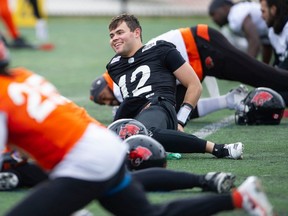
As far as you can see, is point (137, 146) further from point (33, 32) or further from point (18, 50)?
point (33, 32)

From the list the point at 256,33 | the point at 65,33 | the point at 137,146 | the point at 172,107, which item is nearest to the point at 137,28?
the point at 172,107

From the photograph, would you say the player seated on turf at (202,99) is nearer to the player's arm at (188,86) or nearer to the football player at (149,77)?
the football player at (149,77)

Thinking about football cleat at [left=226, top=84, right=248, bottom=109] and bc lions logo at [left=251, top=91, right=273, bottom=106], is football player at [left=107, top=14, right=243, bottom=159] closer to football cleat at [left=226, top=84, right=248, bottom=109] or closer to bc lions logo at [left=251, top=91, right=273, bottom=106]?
bc lions logo at [left=251, top=91, right=273, bottom=106]

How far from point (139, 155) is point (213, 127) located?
3078mm

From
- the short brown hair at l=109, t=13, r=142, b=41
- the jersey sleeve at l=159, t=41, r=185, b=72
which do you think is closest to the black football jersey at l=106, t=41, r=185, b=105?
the jersey sleeve at l=159, t=41, r=185, b=72

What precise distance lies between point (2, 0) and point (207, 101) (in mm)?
7077

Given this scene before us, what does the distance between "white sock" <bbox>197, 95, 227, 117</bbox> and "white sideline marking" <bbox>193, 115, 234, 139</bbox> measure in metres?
0.16

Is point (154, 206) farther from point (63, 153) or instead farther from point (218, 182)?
point (218, 182)

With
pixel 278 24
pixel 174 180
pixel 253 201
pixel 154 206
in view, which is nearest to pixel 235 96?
pixel 278 24

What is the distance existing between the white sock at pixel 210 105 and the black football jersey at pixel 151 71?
1.73 metres

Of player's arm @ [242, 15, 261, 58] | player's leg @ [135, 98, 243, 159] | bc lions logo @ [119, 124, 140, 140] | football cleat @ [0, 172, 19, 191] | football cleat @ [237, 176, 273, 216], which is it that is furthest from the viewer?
player's arm @ [242, 15, 261, 58]

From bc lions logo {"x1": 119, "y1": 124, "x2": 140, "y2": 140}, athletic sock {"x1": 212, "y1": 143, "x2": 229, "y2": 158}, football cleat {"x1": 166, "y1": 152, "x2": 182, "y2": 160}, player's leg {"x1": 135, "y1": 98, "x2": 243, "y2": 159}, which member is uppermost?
bc lions logo {"x1": 119, "y1": 124, "x2": 140, "y2": 140}

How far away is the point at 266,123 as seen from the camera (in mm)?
9117

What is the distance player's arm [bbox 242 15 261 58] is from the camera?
11266mm
